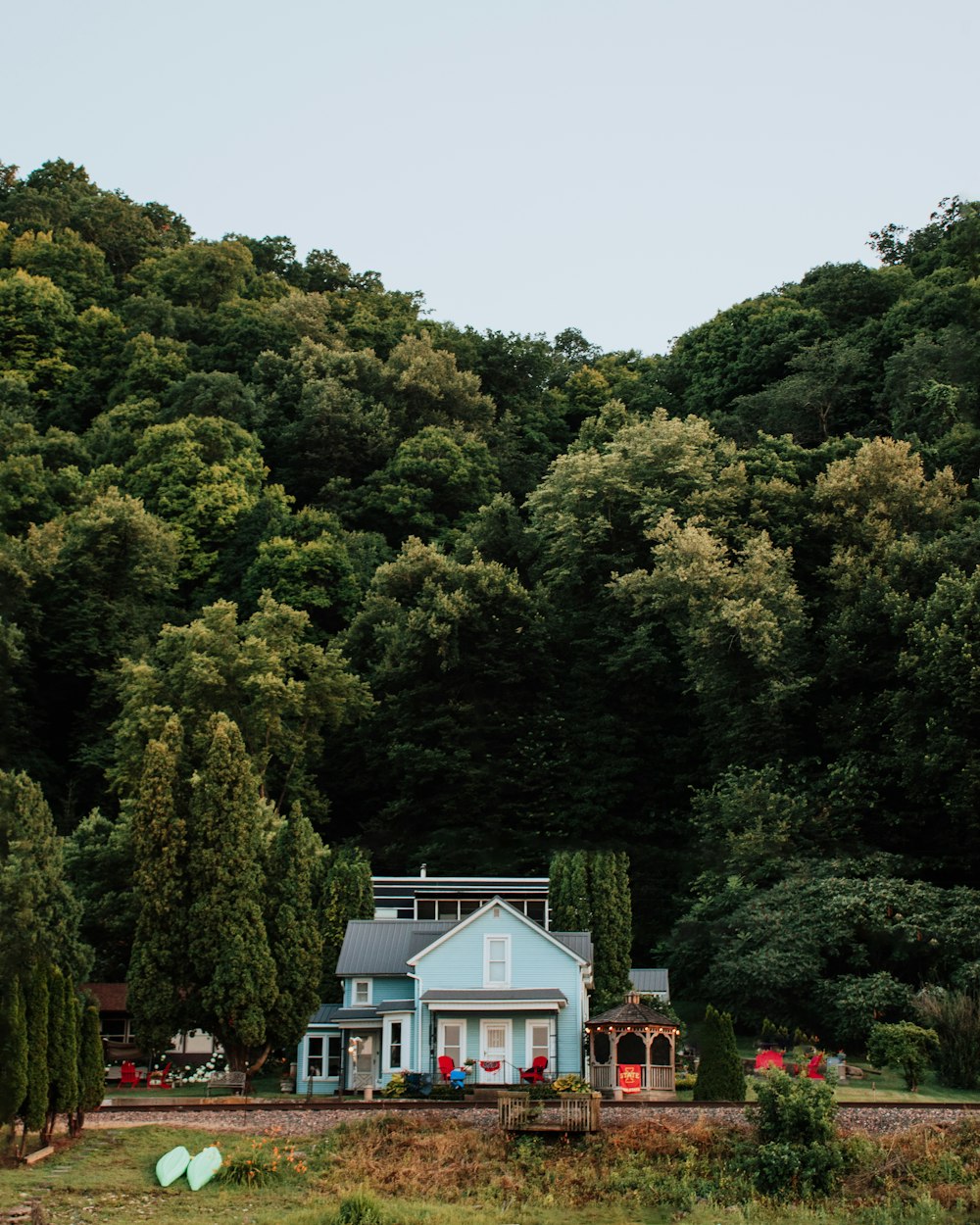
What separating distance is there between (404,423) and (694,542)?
3365 centimetres

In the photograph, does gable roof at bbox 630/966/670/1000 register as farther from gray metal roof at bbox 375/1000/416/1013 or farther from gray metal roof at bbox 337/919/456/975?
gray metal roof at bbox 375/1000/416/1013

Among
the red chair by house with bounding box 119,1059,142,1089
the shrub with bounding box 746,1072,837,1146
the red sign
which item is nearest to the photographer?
the shrub with bounding box 746,1072,837,1146

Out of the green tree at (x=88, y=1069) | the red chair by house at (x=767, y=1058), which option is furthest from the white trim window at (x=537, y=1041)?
the green tree at (x=88, y=1069)

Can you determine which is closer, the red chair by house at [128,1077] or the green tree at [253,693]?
the red chair by house at [128,1077]

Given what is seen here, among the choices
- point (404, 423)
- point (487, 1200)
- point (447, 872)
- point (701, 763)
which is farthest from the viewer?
point (404, 423)

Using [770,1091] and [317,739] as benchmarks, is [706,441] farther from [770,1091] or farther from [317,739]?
[770,1091]

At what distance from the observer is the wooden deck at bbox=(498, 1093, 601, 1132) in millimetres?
35031

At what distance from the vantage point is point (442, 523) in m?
83.1

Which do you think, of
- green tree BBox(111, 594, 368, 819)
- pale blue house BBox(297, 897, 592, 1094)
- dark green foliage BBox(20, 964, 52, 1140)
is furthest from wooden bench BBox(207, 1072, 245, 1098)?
green tree BBox(111, 594, 368, 819)

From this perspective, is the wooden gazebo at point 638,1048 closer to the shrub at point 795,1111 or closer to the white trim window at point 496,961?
the white trim window at point 496,961

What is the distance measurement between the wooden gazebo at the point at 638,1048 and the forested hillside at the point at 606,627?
7.87 m

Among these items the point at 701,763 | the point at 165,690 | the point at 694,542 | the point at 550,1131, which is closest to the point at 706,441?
the point at 694,542

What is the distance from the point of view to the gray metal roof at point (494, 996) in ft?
141

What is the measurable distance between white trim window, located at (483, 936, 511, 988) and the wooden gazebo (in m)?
2.58
